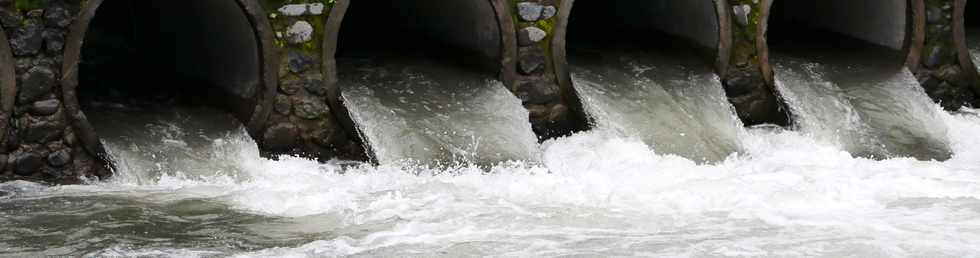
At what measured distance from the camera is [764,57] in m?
11.2

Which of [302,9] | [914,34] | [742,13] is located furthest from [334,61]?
[914,34]

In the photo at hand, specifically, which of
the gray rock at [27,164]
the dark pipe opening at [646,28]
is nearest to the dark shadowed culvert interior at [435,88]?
the dark pipe opening at [646,28]

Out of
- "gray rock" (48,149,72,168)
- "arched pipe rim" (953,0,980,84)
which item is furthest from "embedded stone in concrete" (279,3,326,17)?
"arched pipe rim" (953,0,980,84)

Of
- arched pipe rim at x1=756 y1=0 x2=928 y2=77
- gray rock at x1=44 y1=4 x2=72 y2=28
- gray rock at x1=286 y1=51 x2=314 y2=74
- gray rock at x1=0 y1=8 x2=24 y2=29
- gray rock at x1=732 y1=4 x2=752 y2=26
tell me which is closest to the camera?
gray rock at x1=0 y1=8 x2=24 y2=29

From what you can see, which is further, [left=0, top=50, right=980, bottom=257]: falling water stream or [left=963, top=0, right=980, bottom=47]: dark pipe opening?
[left=963, top=0, right=980, bottom=47]: dark pipe opening

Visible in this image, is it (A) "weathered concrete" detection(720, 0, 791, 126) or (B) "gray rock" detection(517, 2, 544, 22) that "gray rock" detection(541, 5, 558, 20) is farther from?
(A) "weathered concrete" detection(720, 0, 791, 126)

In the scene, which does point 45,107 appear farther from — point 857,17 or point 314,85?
point 857,17

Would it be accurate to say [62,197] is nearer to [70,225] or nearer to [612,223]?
[70,225]

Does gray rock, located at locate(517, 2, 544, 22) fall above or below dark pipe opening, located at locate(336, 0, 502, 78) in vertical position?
above

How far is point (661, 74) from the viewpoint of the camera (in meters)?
11.3

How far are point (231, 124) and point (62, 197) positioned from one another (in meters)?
1.68

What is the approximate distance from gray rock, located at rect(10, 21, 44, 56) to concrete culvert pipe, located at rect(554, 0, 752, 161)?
146 inches

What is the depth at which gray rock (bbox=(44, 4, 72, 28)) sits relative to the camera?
8688 mm

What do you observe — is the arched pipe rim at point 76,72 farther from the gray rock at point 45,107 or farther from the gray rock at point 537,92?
the gray rock at point 537,92
